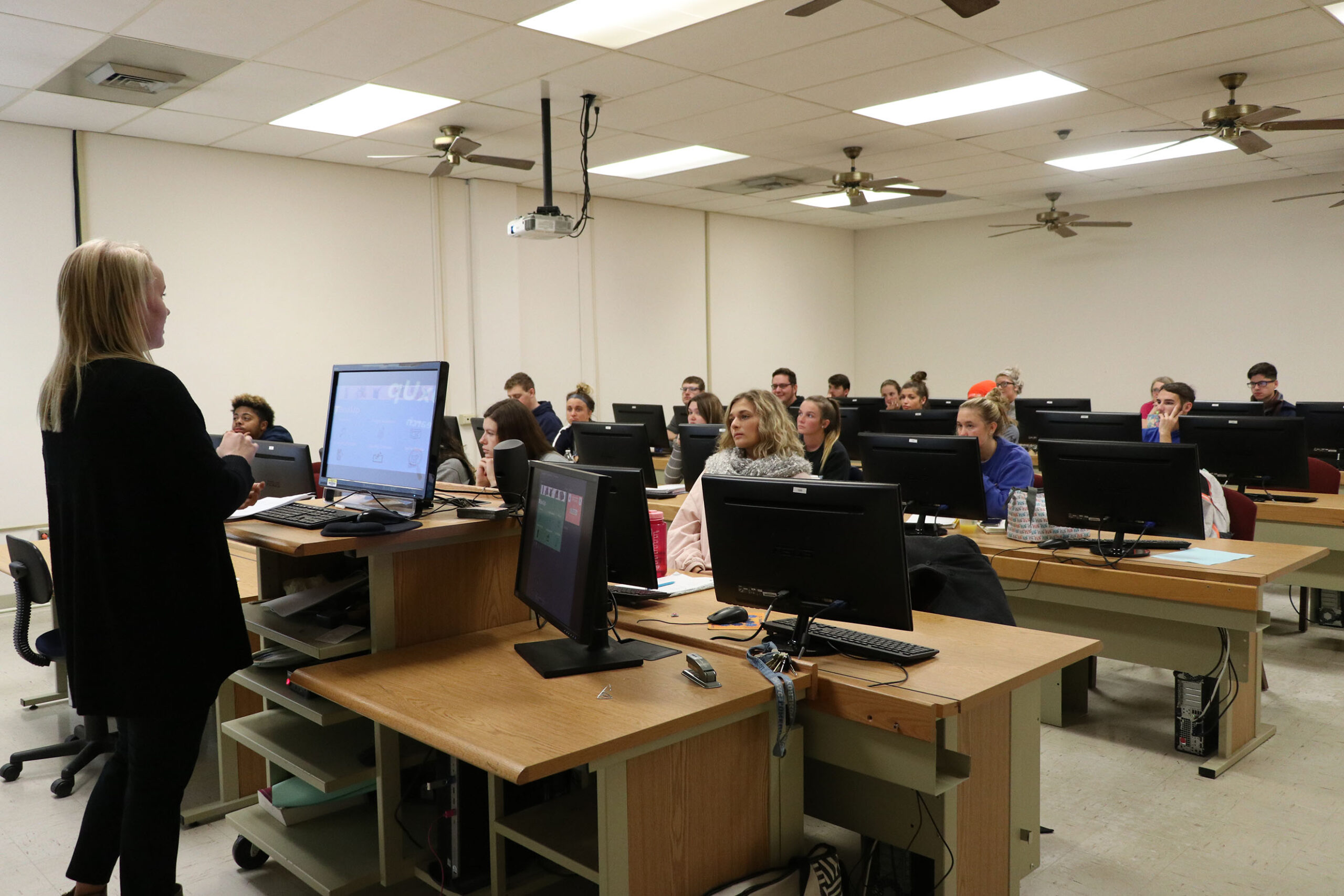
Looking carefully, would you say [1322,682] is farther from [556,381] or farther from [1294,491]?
[556,381]

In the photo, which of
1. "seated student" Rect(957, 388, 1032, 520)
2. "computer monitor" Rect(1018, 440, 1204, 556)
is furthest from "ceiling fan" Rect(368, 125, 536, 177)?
"computer monitor" Rect(1018, 440, 1204, 556)

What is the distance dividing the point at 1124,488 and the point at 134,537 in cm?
314

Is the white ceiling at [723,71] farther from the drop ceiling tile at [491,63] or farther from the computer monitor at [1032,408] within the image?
the computer monitor at [1032,408]

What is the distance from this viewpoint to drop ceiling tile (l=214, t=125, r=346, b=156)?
6.20 meters

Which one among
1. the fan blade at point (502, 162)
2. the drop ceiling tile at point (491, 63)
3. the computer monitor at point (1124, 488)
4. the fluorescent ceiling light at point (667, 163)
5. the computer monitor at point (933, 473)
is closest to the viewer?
the computer monitor at point (1124, 488)

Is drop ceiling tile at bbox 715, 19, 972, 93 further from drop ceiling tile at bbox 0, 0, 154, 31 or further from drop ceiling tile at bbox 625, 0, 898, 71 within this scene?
drop ceiling tile at bbox 0, 0, 154, 31

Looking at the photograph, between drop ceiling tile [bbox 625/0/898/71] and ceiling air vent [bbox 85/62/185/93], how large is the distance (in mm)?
2462

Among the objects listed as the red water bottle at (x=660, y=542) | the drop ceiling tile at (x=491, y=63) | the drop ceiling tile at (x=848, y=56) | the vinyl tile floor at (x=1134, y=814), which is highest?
the drop ceiling tile at (x=848, y=56)

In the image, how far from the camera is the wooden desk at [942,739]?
200 cm

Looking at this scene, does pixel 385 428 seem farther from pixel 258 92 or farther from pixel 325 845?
pixel 258 92

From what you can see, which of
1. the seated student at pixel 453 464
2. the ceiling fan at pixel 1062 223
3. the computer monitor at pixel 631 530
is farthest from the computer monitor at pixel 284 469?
the ceiling fan at pixel 1062 223

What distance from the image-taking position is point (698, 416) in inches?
242

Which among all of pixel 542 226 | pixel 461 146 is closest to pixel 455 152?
pixel 461 146

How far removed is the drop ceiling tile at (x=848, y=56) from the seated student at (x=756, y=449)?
6.46 ft
